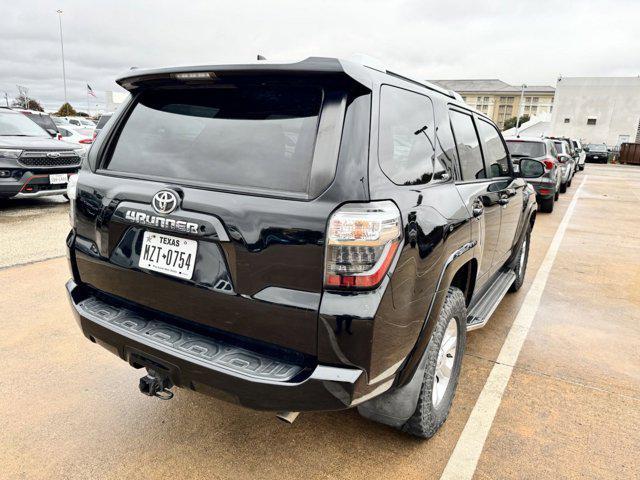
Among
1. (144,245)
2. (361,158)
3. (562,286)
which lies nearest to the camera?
(361,158)

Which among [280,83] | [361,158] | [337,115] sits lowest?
[361,158]

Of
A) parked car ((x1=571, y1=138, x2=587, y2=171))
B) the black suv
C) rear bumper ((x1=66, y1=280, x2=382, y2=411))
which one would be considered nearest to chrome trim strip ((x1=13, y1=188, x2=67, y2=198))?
the black suv

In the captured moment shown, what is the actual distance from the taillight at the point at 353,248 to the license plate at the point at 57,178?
7.55 m

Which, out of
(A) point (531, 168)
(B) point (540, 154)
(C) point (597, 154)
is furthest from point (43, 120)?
(C) point (597, 154)

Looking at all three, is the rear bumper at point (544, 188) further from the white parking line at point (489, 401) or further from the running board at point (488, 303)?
the running board at point (488, 303)

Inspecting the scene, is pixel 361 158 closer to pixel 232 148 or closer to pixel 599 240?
pixel 232 148

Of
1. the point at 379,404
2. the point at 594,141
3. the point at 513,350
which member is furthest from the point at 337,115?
the point at 594,141

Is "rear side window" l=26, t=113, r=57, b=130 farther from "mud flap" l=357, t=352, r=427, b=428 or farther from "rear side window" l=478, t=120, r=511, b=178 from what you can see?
"mud flap" l=357, t=352, r=427, b=428

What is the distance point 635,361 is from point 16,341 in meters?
4.68

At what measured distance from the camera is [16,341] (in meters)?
3.35

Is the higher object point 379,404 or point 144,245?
point 144,245

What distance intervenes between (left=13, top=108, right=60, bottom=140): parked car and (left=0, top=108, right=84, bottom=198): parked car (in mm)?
853

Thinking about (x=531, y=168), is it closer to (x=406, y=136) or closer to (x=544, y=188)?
(x=406, y=136)

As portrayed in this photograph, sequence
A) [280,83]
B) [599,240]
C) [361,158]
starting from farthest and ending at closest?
1. [599,240]
2. [280,83]
3. [361,158]
